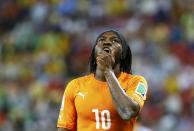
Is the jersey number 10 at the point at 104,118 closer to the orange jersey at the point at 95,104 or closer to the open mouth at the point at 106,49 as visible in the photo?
the orange jersey at the point at 95,104

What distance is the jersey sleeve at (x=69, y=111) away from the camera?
5.20 metres

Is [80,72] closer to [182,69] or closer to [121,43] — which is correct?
[182,69]

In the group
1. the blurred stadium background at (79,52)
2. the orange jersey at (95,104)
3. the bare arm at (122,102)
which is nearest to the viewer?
the bare arm at (122,102)

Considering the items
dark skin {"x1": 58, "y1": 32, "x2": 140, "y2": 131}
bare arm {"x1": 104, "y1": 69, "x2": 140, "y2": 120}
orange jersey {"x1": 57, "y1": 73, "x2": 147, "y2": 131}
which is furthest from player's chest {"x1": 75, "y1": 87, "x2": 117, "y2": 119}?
bare arm {"x1": 104, "y1": 69, "x2": 140, "y2": 120}

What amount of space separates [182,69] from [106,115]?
630cm

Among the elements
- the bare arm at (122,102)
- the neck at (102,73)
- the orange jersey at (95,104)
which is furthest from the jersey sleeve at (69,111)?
the bare arm at (122,102)

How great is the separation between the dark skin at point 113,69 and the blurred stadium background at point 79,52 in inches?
176

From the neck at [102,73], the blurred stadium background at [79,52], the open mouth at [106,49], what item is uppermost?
the open mouth at [106,49]

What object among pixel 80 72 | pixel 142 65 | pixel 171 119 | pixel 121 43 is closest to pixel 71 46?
pixel 80 72

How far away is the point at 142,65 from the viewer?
11.4 metres

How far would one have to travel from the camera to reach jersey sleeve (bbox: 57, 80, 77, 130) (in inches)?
205

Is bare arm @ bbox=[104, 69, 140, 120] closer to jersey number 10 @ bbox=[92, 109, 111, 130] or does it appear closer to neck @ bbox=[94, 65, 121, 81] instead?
jersey number 10 @ bbox=[92, 109, 111, 130]

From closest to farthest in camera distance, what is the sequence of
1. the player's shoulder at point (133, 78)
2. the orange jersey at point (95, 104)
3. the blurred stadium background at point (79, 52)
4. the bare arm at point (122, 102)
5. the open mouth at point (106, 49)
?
the bare arm at point (122, 102) < the open mouth at point (106, 49) < the orange jersey at point (95, 104) < the player's shoulder at point (133, 78) < the blurred stadium background at point (79, 52)

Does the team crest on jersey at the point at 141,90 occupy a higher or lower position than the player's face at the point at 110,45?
lower
